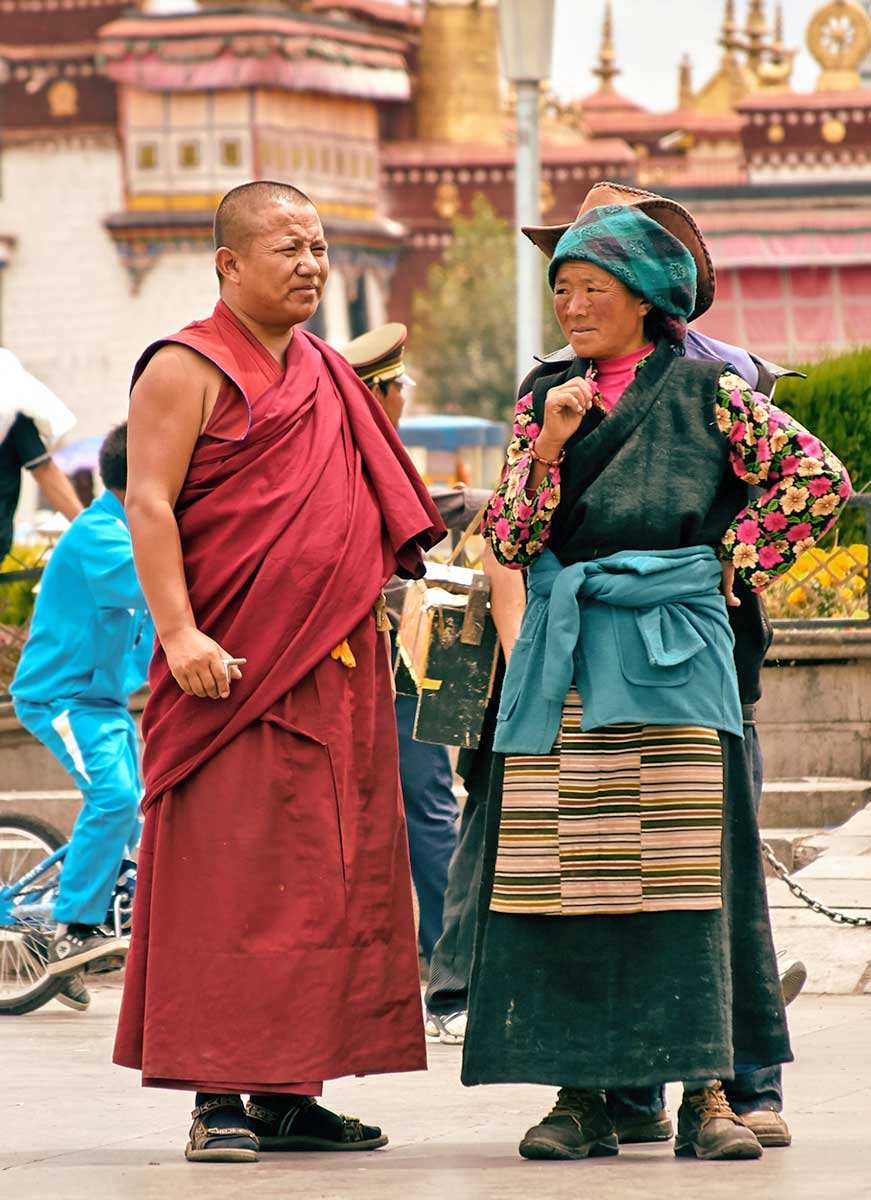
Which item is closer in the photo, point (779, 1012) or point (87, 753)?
point (779, 1012)

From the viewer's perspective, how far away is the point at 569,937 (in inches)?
188

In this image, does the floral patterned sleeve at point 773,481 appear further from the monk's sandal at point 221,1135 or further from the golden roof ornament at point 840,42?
the golden roof ornament at point 840,42

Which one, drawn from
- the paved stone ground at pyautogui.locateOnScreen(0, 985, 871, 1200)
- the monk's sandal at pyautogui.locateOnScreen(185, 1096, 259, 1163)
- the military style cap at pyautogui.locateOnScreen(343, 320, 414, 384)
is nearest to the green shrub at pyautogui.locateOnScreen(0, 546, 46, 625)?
the military style cap at pyautogui.locateOnScreen(343, 320, 414, 384)

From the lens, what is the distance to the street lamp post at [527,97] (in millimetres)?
12242

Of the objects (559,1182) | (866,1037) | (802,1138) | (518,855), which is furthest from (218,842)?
(866,1037)

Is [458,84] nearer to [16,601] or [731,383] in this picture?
[16,601]

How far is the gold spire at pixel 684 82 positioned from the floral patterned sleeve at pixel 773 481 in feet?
225

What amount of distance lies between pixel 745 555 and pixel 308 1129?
1.28 metres

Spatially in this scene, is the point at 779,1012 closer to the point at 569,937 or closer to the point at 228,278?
the point at 569,937

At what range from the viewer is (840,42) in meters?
57.2

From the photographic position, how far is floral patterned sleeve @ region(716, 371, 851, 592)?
4.87 m

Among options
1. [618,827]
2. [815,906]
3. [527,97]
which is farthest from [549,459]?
[527,97]

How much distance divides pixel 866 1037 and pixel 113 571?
7.33 feet

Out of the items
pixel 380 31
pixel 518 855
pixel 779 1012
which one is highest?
pixel 380 31
